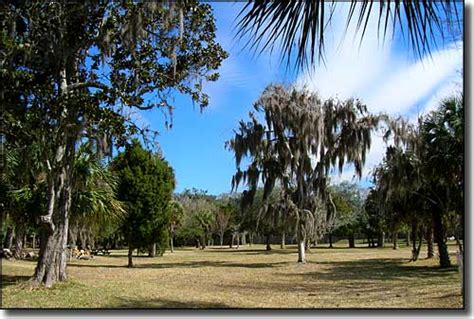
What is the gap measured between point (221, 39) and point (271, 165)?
225 centimetres

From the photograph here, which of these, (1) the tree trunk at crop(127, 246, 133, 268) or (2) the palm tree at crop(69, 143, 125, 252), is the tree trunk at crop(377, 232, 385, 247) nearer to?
(1) the tree trunk at crop(127, 246, 133, 268)

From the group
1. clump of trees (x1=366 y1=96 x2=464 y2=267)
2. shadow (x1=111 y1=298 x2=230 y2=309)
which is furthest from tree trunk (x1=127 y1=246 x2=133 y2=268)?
clump of trees (x1=366 y1=96 x2=464 y2=267)

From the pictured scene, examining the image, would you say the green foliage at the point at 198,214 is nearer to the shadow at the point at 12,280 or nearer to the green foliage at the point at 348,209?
the green foliage at the point at 348,209

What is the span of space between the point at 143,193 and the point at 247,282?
2204 millimetres

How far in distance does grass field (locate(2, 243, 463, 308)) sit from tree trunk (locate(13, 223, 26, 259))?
3.0 inches

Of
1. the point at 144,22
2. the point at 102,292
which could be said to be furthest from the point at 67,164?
the point at 144,22

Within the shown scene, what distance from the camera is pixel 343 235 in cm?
511

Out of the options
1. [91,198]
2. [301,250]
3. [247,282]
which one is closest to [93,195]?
[91,198]

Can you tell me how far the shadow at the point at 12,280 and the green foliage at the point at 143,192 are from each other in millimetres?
1286

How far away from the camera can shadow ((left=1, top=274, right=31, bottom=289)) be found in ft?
13.0

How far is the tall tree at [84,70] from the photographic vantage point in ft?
12.1

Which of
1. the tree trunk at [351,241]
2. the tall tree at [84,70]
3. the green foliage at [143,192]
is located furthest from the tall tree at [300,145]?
the tall tree at [84,70]

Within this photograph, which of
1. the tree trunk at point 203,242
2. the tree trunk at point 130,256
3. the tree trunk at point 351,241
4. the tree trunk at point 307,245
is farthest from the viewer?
the tree trunk at point 203,242

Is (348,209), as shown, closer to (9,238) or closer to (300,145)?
(300,145)
